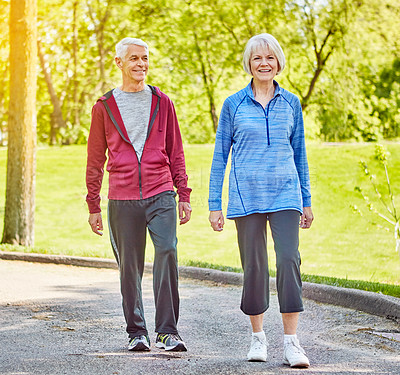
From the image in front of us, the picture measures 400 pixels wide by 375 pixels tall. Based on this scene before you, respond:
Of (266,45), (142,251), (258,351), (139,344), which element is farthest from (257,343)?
(266,45)

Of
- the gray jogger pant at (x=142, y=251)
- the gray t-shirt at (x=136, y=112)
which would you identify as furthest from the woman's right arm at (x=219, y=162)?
the gray t-shirt at (x=136, y=112)

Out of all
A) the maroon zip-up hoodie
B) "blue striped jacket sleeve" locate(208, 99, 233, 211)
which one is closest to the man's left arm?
the maroon zip-up hoodie

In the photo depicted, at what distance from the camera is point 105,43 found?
30156 mm

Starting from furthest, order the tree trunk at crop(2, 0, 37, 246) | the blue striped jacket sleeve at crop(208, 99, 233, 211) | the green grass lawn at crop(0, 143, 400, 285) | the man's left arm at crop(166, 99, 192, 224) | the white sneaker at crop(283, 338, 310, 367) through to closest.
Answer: the green grass lawn at crop(0, 143, 400, 285) → the tree trunk at crop(2, 0, 37, 246) → the man's left arm at crop(166, 99, 192, 224) → the blue striped jacket sleeve at crop(208, 99, 233, 211) → the white sneaker at crop(283, 338, 310, 367)

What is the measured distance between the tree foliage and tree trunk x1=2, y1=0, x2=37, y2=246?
13247 mm

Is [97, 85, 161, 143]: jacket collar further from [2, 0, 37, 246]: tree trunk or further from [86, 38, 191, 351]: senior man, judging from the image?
[2, 0, 37, 246]: tree trunk

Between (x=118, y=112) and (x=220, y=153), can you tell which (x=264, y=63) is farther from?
Answer: (x=118, y=112)

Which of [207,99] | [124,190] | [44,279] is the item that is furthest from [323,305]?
[207,99]

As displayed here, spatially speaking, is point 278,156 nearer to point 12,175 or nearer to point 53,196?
point 12,175

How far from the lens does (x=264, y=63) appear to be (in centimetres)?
446

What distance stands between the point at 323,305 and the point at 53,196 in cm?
1345

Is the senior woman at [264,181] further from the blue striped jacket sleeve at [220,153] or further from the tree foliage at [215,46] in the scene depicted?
the tree foliage at [215,46]

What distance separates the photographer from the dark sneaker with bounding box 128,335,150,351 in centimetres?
468

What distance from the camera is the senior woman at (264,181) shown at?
172 inches
